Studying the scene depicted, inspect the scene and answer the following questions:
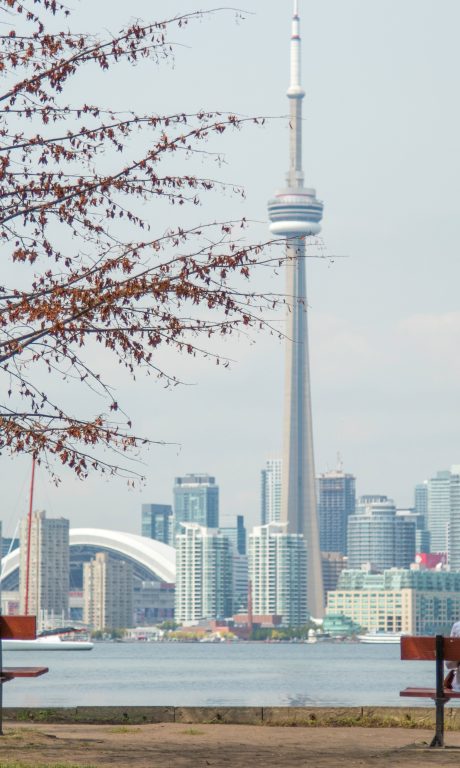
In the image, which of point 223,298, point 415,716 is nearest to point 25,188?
point 223,298

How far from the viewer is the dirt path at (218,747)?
48.4 feet

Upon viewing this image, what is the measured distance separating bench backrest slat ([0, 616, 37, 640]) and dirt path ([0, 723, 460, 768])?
936mm

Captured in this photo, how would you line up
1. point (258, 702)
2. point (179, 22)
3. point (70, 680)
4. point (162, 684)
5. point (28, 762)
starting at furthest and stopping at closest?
point (70, 680) < point (162, 684) < point (258, 702) < point (179, 22) < point (28, 762)

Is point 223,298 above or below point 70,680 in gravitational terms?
above

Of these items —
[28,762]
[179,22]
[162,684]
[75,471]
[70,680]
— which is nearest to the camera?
[28,762]

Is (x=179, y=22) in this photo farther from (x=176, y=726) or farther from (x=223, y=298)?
(x=176, y=726)

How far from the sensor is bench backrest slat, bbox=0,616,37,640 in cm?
1736

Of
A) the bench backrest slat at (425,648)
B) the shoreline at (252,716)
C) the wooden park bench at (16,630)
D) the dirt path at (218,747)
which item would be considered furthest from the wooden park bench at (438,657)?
the wooden park bench at (16,630)

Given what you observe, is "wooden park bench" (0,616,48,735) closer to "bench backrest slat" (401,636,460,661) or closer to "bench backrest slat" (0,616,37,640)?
"bench backrest slat" (0,616,37,640)

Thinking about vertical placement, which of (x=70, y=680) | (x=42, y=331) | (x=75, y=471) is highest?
(x=42, y=331)

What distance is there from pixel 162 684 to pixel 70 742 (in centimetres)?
9280

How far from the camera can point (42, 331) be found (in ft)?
57.0

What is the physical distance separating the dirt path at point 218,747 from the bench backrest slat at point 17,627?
0.94 metres

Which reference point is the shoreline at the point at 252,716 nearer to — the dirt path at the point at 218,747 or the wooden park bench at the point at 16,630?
the dirt path at the point at 218,747
